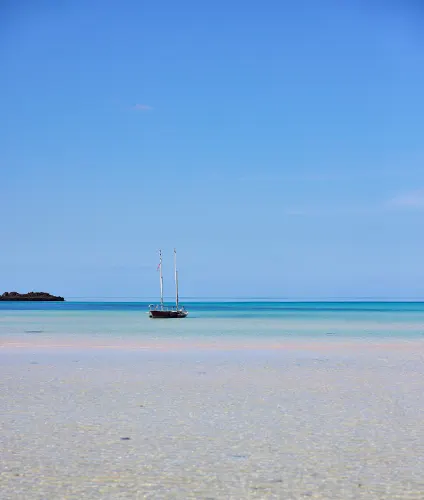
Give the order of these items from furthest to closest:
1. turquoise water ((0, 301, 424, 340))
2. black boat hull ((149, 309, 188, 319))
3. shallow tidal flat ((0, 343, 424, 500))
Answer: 1. black boat hull ((149, 309, 188, 319))
2. turquoise water ((0, 301, 424, 340))
3. shallow tidal flat ((0, 343, 424, 500))

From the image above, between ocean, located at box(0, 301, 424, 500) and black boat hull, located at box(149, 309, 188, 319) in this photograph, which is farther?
black boat hull, located at box(149, 309, 188, 319)

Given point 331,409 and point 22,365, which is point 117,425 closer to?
point 331,409

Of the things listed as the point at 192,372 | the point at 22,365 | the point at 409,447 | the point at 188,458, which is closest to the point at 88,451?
the point at 188,458

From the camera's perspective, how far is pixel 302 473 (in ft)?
28.9

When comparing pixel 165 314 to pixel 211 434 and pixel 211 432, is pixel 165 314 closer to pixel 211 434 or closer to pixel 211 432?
pixel 211 432

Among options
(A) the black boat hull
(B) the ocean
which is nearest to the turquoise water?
(A) the black boat hull

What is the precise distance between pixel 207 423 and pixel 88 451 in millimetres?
2819

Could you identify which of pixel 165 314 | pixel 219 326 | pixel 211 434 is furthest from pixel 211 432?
pixel 165 314

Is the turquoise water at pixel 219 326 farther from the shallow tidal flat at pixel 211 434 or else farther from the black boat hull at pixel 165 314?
the shallow tidal flat at pixel 211 434

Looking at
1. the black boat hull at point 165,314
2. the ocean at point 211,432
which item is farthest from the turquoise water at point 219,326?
the ocean at point 211,432

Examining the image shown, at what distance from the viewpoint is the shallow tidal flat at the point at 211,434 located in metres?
8.24

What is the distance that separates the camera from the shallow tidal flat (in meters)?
8.24

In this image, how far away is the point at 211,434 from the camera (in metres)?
11.2

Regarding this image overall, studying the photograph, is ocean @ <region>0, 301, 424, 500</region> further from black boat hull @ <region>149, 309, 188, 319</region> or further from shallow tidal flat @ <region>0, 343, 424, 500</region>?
black boat hull @ <region>149, 309, 188, 319</region>
